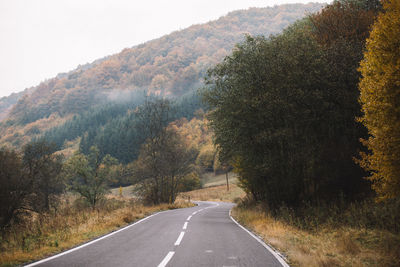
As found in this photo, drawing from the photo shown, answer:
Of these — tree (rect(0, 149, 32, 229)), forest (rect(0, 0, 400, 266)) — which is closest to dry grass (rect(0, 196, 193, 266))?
forest (rect(0, 0, 400, 266))

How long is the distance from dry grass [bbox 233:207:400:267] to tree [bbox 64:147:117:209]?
2637 cm

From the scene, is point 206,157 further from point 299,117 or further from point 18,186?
point 18,186

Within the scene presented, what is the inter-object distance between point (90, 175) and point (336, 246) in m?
30.6

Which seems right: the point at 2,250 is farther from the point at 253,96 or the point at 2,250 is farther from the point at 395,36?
the point at 395,36

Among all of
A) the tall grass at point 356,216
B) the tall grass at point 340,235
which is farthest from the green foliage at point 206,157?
the tall grass at point 356,216

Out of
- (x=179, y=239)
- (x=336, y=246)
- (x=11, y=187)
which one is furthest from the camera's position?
(x=11, y=187)

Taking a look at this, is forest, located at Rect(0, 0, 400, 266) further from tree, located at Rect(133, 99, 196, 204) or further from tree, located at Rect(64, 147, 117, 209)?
tree, located at Rect(64, 147, 117, 209)

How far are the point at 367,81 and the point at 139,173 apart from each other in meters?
22.9

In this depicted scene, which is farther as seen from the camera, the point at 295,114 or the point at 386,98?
the point at 295,114

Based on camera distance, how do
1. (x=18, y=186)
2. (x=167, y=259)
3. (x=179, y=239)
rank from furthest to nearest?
(x=18, y=186), (x=179, y=239), (x=167, y=259)

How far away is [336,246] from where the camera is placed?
8.54 m

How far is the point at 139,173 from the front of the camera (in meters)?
29.0

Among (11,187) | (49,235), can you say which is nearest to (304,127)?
(49,235)

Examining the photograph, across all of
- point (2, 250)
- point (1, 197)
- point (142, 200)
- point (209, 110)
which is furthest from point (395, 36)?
point (142, 200)
